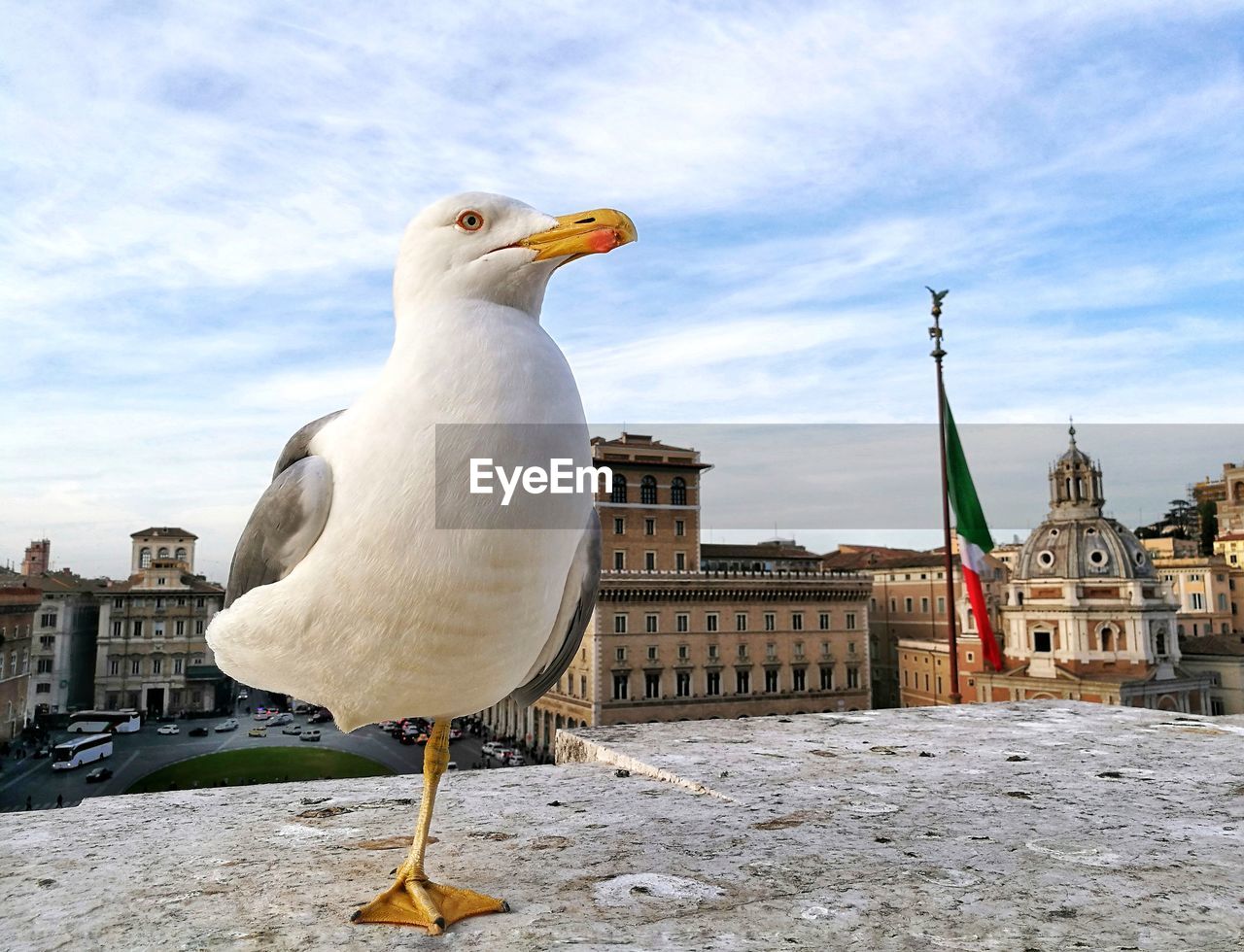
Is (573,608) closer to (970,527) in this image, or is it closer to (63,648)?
(970,527)

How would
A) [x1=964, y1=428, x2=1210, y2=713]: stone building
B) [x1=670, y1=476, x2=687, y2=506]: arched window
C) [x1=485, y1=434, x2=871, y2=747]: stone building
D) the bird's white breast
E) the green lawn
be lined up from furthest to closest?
[x1=670, y1=476, x2=687, y2=506]: arched window < [x1=964, y1=428, x2=1210, y2=713]: stone building < [x1=485, y1=434, x2=871, y2=747]: stone building < the green lawn < the bird's white breast

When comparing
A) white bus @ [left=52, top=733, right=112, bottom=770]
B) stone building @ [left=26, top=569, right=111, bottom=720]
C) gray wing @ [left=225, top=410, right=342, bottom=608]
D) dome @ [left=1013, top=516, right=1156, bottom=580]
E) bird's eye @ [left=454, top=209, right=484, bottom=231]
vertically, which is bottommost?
white bus @ [left=52, top=733, right=112, bottom=770]

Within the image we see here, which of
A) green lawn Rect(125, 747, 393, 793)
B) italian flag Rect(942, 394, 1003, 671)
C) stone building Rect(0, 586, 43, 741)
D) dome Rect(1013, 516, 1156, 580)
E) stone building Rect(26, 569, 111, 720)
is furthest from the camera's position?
dome Rect(1013, 516, 1156, 580)

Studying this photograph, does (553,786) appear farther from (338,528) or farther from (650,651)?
(650,651)

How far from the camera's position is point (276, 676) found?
6.99 ft

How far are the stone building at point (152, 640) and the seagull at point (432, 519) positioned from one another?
35.4 metres

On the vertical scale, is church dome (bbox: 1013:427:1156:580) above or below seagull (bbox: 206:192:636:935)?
above

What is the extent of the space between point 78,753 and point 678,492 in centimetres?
2230

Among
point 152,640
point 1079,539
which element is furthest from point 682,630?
point 152,640

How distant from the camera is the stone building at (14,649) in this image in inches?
941

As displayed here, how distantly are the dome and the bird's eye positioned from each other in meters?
38.2

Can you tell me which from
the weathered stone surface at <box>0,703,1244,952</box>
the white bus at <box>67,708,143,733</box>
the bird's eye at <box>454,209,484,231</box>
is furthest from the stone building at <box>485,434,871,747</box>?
the bird's eye at <box>454,209,484,231</box>

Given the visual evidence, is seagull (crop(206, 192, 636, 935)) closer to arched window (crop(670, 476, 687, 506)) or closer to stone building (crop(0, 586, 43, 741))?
stone building (crop(0, 586, 43, 741))

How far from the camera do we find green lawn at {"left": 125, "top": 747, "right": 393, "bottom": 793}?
889 inches
